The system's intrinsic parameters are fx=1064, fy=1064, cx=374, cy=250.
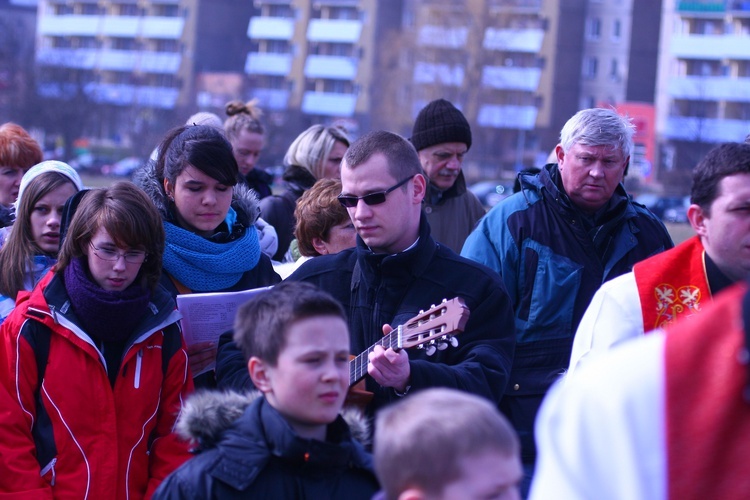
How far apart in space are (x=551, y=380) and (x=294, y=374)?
2.07 m

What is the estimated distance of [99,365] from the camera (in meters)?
4.05

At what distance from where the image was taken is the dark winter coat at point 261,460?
3.03 metres

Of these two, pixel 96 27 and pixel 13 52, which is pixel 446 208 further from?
pixel 96 27

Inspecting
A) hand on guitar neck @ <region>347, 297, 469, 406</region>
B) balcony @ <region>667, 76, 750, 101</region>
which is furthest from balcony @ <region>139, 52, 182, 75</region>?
hand on guitar neck @ <region>347, 297, 469, 406</region>

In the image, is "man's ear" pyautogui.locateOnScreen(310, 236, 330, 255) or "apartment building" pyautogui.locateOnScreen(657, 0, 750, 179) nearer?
"man's ear" pyautogui.locateOnScreen(310, 236, 330, 255)

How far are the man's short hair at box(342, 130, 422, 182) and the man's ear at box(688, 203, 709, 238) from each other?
3.62ft

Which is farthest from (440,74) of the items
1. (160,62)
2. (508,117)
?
(160,62)

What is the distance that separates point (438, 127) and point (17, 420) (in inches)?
134

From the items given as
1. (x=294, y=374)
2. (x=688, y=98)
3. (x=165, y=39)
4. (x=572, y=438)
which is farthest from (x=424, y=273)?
(x=165, y=39)

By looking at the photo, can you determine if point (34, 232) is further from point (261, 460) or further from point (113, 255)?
point (261, 460)

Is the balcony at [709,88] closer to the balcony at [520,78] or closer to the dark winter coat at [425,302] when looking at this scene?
the balcony at [520,78]

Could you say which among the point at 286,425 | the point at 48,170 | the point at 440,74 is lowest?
the point at 286,425

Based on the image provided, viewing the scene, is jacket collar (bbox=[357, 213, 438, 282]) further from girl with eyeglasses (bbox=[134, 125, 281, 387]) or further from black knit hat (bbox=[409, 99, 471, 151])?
black knit hat (bbox=[409, 99, 471, 151])

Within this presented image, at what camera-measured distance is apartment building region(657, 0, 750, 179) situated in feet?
206
